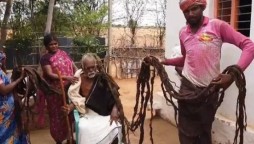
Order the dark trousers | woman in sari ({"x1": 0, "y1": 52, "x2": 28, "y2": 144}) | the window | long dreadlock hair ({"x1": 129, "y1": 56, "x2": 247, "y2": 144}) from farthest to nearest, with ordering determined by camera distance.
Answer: the window
woman in sari ({"x1": 0, "y1": 52, "x2": 28, "y2": 144})
the dark trousers
long dreadlock hair ({"x1": 129, "y1": 56, "x2": 247, "y2": 144})

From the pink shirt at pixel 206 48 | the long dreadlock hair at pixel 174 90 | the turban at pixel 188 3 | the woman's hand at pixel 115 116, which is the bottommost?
the woman's hand at pixel 115 116

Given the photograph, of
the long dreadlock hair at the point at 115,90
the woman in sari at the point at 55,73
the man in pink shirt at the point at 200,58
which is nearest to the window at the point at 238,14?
the man in pink shirt at the point at 200,58

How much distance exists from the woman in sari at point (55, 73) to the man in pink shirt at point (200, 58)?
77.2 inches

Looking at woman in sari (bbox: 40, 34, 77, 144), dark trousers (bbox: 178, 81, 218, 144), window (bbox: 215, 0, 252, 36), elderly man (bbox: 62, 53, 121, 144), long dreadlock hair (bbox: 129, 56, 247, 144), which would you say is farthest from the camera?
woman in sari (bbox: 40, 34, 77, 144)

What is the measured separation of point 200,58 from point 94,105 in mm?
1454

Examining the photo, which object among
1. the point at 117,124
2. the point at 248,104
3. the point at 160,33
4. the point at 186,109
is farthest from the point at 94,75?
the point at 160,33

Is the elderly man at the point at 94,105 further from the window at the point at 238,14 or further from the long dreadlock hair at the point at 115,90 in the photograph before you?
the window at the point at 238,14

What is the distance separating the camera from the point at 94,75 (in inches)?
151

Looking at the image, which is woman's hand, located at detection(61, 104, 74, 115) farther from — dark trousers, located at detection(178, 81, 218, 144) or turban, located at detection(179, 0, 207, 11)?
turban, located at detection(179, 0, 207, 11)

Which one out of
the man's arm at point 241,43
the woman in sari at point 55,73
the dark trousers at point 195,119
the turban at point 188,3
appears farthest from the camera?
the woman in sari at point 55,73

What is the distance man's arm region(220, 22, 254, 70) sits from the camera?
8.53ft

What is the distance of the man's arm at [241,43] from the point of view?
2600mm

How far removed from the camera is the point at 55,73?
15.0ft

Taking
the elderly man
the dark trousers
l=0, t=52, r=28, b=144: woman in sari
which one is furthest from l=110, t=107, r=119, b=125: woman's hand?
l=0, t=52, r=28, b=144: woman in sari
